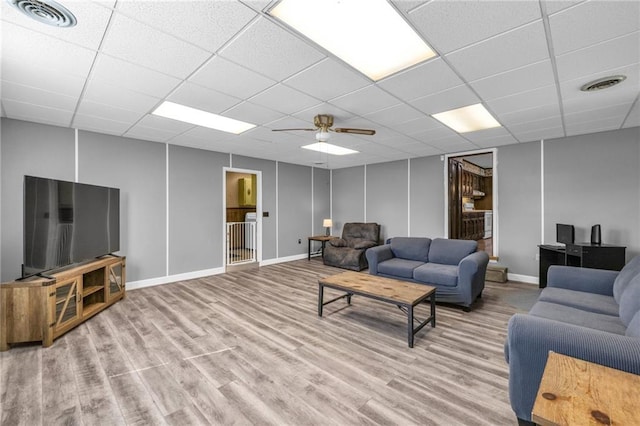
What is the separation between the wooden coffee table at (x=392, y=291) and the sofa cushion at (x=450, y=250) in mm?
1289

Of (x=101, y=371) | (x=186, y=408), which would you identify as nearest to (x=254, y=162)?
(x=101, y=371)

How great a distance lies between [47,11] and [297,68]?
165 centimetres

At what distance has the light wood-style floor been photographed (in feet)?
5.89

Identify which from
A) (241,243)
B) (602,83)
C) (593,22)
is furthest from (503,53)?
(241,243)

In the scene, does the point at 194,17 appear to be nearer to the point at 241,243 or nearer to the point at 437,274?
the point at 437,274

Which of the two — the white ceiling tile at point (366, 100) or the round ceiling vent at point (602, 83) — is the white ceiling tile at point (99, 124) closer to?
the white ceiling tile at point (366, 100)

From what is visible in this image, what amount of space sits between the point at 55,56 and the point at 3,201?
2.59 m

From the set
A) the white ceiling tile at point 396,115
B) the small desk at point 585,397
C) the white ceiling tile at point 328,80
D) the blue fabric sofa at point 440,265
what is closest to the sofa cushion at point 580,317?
the blue fabric sofa at point 440,265

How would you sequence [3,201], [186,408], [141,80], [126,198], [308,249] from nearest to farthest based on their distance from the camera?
[186,408], [141,80], [3,201], [126,198], [308,249]

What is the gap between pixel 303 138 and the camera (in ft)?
15.6

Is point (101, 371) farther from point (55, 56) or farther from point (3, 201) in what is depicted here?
point (3, 201)

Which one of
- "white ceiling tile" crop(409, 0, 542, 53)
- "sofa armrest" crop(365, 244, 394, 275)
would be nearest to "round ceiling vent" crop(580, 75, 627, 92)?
"white ceiling tile" crop(409, 0, 542, 53)

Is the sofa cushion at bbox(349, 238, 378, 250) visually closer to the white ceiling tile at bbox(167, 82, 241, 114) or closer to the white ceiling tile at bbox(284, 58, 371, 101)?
the white ceiling tile at bbox(284, 58, 371, 101)

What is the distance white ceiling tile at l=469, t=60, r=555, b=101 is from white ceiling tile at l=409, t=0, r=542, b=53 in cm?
73
